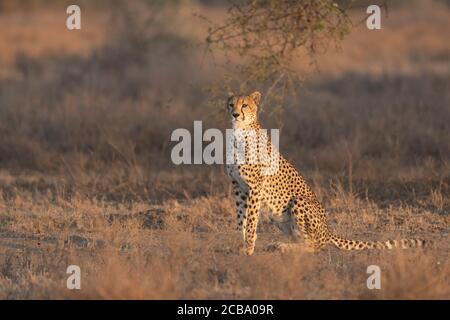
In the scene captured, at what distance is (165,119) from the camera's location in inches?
502

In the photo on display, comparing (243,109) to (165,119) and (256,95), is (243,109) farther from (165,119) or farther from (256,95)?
(165,119)

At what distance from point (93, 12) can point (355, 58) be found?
18378mm

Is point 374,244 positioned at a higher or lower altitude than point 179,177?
lower

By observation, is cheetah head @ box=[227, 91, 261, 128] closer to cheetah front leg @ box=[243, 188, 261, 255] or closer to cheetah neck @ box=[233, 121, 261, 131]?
cheetah neck @ box=[233, 121, 261, 131]

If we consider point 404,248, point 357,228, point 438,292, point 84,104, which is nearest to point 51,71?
point 84,104

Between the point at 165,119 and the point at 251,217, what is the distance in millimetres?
5972

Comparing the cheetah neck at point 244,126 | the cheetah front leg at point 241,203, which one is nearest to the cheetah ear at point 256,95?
the cheetah neck at point 244,126

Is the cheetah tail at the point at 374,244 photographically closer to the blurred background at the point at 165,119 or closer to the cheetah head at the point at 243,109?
the cheetah head at the point at 243,109

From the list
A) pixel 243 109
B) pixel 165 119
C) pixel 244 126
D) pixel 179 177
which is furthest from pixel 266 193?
pixel 165 119

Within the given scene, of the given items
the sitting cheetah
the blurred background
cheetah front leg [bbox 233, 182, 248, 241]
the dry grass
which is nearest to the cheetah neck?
the sitting cheetah

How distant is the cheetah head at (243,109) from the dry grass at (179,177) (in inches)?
39.8

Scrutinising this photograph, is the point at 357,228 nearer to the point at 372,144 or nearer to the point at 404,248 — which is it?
the point at 404,248

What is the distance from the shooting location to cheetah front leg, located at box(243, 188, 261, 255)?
6969 mm

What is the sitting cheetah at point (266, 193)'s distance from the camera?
6.98 meters
